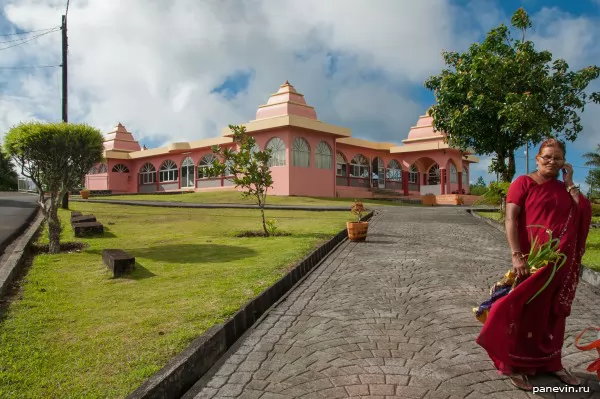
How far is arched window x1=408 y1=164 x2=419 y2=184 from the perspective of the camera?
124ft

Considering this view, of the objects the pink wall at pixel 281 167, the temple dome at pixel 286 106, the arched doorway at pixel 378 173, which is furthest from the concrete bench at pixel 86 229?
the arched doorway at pixel 378 173

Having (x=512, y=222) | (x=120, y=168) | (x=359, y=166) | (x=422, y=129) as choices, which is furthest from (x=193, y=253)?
(x=120, y=168)

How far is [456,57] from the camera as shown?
49.8 ft

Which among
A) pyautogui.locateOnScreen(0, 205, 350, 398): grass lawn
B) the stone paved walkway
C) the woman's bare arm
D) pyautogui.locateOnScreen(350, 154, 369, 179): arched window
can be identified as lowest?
the stone paved walkway

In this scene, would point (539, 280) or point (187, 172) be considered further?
point (187, 172)

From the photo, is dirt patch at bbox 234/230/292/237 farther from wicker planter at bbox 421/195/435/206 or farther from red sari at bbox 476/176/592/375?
wicker planter at bbox 421/195/435/206

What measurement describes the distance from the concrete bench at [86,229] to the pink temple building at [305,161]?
1505 centimetres

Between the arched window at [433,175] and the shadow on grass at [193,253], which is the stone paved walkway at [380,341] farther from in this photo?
the arched window at [433,175]

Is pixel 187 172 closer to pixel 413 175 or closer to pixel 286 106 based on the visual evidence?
pixel 286 106

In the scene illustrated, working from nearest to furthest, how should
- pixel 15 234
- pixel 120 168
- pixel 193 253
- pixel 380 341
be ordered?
pixel 380 341 < pixel 193 253 < pixel 15 234 < pixel 120 168

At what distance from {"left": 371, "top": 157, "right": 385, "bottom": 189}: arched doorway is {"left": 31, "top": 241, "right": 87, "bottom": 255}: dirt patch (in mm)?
28136

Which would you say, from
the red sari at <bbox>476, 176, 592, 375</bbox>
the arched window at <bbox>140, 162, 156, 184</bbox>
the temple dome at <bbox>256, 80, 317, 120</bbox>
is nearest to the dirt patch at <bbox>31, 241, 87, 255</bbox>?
the red sari at <bbox>476, 176, 592, 375</bbox>

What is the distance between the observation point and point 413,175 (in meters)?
38.1

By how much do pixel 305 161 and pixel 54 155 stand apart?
67.0 feet
